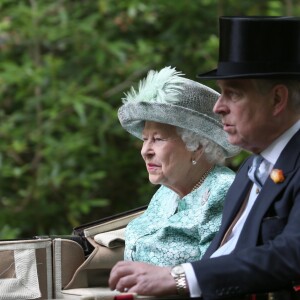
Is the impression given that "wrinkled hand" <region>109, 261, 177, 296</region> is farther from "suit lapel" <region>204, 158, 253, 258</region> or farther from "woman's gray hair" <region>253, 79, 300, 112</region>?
"woman's gray hair" <region>253, 79, 300, 112</region>

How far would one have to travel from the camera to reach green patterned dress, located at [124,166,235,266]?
13.9ft

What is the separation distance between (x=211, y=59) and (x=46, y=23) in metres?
1.04

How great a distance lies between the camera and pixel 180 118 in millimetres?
4340

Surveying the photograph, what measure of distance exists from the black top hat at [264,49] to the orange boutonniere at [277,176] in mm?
278

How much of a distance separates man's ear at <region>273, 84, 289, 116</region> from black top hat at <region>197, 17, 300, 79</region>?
46 mm

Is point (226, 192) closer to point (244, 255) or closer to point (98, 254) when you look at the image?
point (98, 254)

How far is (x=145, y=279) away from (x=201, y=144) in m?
1.01

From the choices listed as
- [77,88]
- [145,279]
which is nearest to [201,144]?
[145,279]

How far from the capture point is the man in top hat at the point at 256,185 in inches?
137

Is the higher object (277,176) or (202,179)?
(277,176)

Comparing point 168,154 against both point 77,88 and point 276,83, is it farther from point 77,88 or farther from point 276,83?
point 77,88

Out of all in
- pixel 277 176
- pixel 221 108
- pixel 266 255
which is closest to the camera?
pixel 266 255

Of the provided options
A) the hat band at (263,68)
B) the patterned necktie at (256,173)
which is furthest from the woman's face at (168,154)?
the hat band at (263,68)

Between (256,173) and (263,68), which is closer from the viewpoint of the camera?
(263,68)
